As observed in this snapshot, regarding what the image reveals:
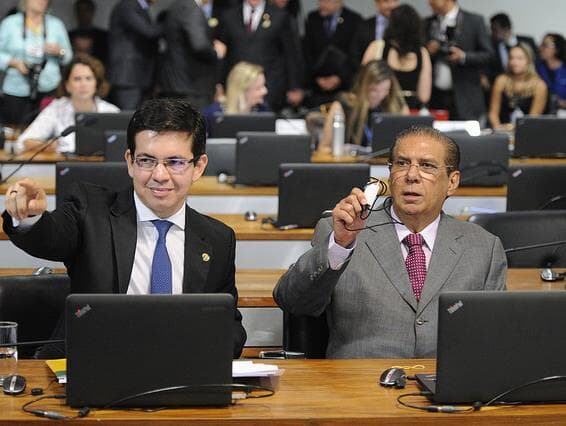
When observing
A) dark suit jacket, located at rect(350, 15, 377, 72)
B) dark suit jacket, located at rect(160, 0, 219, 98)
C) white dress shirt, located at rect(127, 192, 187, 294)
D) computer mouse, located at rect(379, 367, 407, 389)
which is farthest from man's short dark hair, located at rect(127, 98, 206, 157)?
dark suit jacket, located at rect(350, 15, 377, 72)

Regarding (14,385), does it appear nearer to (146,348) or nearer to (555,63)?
(146,348)

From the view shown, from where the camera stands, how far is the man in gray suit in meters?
3.53

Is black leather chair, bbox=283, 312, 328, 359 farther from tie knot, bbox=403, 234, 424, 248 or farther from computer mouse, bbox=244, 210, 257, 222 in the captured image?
computer mouse, bbox=244, 210, 257, 222

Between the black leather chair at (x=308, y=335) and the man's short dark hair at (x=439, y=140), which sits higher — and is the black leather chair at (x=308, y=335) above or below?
below

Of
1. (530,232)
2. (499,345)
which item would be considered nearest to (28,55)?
(530,232)

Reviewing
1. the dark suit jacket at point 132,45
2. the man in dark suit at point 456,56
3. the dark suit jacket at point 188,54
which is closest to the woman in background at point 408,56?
the man in dark suit at point 456,56

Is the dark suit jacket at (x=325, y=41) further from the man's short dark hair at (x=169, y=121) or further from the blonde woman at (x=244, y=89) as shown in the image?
the man's short dark hair at (x=169, y=121)

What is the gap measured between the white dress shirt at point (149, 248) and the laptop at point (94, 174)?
6.02 ft

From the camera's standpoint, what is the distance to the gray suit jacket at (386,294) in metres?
3.53

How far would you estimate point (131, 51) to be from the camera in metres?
10.4

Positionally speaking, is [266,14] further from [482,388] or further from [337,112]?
[482,388]

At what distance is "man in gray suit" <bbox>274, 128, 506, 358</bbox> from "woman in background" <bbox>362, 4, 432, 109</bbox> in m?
5.72

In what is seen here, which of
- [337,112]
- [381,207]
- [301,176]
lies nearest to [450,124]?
[337,112]

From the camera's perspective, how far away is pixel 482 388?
2.84 m
